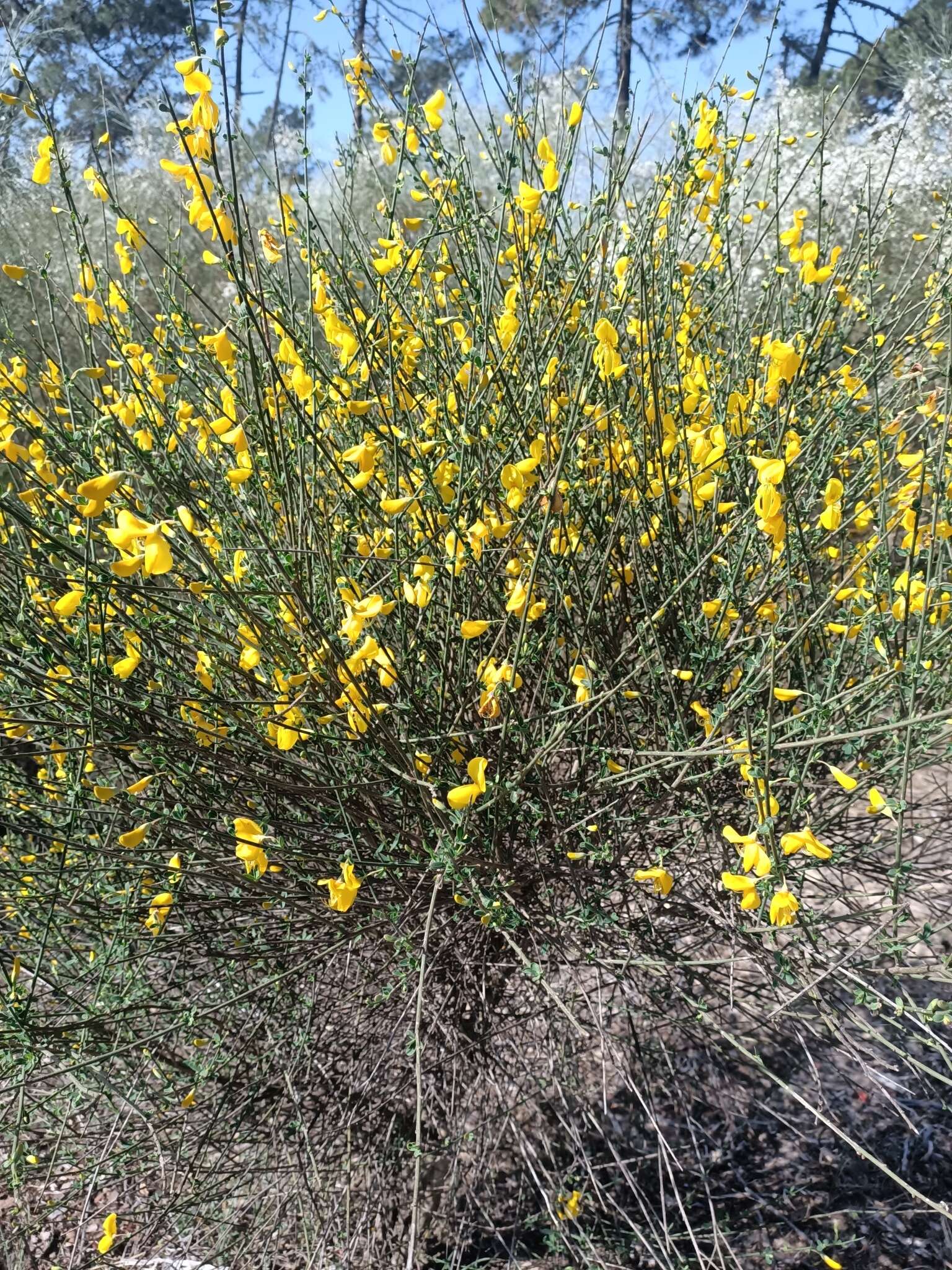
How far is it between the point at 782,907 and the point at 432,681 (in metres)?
0.87

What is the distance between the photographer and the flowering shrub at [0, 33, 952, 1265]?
1599 mm

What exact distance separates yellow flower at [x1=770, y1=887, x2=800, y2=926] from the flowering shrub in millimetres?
12

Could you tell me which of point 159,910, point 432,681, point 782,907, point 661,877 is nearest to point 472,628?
point 432,681

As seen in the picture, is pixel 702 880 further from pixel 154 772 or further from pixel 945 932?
pixel 945 932

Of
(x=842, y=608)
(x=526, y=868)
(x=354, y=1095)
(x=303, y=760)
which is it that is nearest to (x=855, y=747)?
(x=842, y=608)

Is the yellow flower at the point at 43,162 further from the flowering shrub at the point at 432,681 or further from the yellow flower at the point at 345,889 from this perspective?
the yellow flower at the point at 345,889

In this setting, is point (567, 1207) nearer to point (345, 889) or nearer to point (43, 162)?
point (345, 889)

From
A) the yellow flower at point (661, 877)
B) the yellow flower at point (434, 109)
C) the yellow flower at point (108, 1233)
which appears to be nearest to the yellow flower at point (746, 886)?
the yellow flower at point (661, 877)

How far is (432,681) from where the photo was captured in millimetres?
1918

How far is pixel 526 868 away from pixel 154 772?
0.79 metres

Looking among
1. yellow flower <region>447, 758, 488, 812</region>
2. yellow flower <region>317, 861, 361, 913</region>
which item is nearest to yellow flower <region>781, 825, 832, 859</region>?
yellow flower <region>447, 758, 488, 812</region>

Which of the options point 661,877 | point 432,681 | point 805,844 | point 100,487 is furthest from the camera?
point 432,681

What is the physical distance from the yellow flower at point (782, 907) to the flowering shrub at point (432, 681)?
12mm

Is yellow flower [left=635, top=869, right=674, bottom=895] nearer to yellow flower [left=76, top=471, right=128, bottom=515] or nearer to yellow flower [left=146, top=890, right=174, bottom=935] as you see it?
yellow flower [left=146, top=890, right=174, bottom=935]
